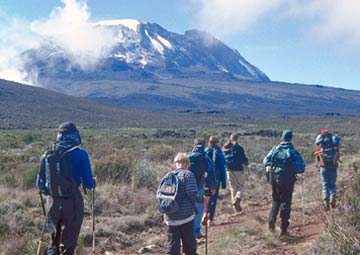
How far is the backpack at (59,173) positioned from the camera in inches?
222

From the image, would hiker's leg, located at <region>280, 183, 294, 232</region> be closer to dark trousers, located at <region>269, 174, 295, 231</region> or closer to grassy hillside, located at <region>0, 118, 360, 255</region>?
dark trousers, located at <region>269, 174, 295, 231</region>

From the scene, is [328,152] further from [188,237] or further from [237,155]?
[188,237]

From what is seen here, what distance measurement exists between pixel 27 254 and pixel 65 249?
131 centimetres

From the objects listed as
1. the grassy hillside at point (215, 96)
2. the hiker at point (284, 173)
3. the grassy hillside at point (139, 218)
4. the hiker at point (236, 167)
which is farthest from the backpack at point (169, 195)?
the grassy hillside at point (215, 96)

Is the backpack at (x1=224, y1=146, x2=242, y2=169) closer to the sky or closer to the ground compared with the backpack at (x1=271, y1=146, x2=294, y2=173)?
closer to the ground

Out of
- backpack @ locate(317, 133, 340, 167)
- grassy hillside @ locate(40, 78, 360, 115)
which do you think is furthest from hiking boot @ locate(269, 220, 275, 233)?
grassy hillside @ locate(40, 78, 360, 115)

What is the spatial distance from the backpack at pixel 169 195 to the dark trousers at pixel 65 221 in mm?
879

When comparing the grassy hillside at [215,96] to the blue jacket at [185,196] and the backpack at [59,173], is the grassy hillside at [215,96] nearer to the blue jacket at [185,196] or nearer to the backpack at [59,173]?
the blue jacket at [185,196]

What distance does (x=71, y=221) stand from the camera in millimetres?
5754

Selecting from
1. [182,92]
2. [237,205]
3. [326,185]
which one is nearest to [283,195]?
[326,185]

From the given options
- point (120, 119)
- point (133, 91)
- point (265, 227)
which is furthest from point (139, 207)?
point (133, 91)

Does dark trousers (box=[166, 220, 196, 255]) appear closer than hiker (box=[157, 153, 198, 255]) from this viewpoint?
No

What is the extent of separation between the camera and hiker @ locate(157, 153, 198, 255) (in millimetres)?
5957

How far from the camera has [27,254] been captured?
268 inches
